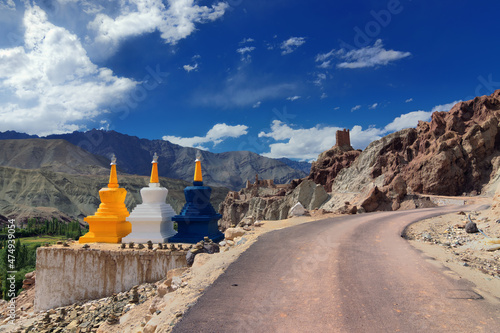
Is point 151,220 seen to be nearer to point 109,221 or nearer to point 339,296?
point 109,221

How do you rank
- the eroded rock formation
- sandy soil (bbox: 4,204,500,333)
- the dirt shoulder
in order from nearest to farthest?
sandy soil (bbox: 4,204,500,333) < the dirt shoulder < the eroded rock formation

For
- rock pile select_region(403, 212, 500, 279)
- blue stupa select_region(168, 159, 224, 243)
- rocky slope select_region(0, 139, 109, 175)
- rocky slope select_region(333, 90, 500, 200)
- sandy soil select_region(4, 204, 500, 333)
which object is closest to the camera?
sandy soil select_region(4, 204, 500, 333)

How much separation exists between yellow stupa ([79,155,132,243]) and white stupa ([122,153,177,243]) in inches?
31.2

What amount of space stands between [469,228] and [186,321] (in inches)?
417

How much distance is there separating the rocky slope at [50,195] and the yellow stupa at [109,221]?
238 feet

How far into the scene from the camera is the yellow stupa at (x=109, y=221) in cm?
1683

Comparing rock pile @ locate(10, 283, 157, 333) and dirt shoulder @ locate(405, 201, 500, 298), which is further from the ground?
dirt shoulder @ locate(405, 201, 500, 298)

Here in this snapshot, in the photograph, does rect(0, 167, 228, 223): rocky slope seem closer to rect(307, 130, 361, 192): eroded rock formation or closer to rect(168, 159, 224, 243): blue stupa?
rect(307, 130, 361, 192): eroded rock formation

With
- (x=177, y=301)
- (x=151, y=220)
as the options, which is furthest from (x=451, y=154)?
(x=177, y=301)

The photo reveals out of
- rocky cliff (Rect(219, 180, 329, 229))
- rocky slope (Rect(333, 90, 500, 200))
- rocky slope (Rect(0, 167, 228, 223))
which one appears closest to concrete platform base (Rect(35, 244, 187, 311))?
rocky cliff (Rect(219, 180, 329, 229))

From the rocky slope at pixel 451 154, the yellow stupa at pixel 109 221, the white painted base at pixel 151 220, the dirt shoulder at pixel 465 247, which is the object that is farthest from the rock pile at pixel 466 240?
the rocky slope at pixel 451 154

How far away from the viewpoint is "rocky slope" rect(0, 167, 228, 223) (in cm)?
8175

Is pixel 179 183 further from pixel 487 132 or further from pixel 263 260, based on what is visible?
pixel 263 260

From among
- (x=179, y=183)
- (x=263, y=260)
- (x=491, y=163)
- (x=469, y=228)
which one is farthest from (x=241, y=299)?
(x=179, y=183)
